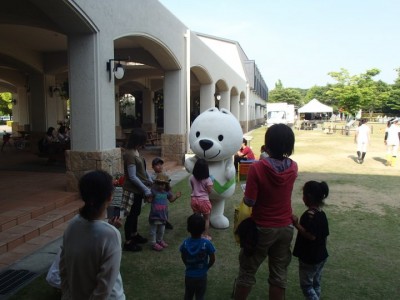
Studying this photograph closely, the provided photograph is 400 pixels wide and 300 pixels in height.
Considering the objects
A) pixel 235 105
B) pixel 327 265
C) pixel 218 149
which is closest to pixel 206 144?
pixel 218 149

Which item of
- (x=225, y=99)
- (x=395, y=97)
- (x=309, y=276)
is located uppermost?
(x=395, y=97)

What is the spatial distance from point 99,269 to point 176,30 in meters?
10.7

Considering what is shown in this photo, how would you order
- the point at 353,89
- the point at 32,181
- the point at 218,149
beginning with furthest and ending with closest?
the point at 353,89 → the point at 32,181 → the point at 218,149

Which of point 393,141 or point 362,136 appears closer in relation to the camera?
point 393,141

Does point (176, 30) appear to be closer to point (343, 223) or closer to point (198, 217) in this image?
point (343, 223)

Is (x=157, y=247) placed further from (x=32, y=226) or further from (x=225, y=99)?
(x=225, y=99)

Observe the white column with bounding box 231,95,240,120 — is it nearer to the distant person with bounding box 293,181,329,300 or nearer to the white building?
the white building

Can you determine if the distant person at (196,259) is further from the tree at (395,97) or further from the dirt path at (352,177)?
the tree at (395,97)

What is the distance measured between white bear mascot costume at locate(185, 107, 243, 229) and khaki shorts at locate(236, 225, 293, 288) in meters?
2.56

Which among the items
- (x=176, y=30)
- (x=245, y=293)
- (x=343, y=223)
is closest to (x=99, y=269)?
(x=245, y=293)

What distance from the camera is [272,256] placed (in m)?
3.04

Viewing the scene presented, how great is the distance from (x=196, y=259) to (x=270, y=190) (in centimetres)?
86

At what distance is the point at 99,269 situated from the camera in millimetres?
1966

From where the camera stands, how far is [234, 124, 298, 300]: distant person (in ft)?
9.43
